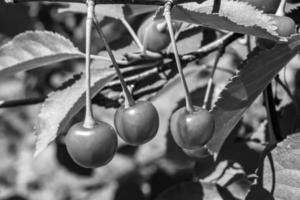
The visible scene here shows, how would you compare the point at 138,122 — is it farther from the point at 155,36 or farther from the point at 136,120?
the point at 155,36

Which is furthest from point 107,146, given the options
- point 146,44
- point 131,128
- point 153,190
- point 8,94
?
point 8,94

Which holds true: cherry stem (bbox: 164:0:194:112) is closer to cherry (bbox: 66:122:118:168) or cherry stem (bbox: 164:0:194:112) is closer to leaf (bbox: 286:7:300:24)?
cherry (bbox: 66:122:118:168)

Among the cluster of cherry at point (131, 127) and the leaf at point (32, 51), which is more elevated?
the leaf at point (32, 51)

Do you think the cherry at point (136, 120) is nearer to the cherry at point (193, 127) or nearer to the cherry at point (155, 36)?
the cherry at point (193, 127)

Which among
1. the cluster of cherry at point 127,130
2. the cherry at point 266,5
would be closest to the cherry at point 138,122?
the cluster of cherry at point 127,130

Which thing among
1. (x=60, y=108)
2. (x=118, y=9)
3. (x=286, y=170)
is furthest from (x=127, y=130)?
(x=118, y=9)
